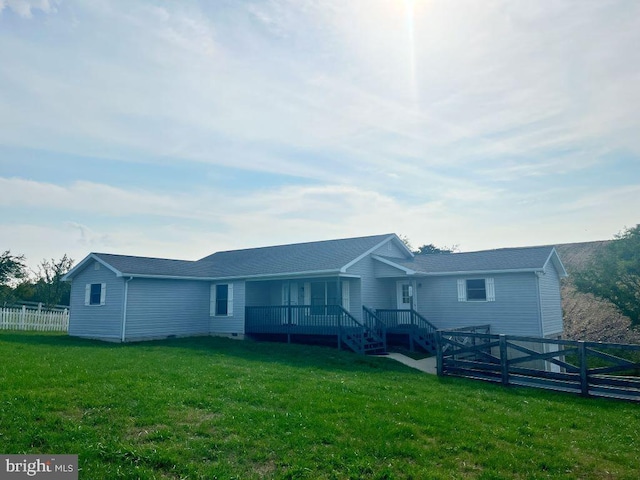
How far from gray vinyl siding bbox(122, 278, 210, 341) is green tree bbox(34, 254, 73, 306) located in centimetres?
1808

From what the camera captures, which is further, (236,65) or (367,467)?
(236,65)

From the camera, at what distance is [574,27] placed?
10070 mm

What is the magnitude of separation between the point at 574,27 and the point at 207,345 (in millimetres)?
16052

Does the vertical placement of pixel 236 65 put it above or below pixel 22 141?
above

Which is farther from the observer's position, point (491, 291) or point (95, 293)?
point (95, 293)

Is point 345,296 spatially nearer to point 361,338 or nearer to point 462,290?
point 361,338

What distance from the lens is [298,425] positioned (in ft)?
22.2

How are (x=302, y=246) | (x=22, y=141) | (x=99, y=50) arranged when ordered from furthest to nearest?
(x=302, y=246) < (x=22, y=141) < (x=99, y=50)

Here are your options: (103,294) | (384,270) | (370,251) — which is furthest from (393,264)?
(103,294)

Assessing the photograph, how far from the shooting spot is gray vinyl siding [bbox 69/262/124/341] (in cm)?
1928

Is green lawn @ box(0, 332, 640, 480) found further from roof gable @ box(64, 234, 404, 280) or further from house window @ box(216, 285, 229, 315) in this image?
house window @ box(216, 285, 229, 315)

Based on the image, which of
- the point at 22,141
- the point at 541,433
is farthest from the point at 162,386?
the point at 22,141

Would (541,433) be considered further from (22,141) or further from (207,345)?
(22,141)

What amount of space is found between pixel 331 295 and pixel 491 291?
7.22 m
